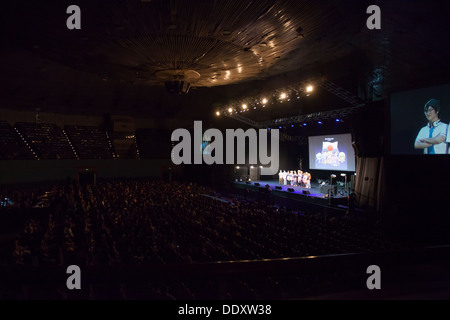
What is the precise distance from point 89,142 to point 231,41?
19894mm

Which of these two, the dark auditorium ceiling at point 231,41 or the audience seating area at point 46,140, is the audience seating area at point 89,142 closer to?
the audience seating area at point 46,140

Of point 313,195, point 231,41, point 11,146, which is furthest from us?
point 11,146

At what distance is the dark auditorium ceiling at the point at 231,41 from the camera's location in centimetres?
457

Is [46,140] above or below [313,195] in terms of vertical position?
above

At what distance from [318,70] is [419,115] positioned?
505 cm

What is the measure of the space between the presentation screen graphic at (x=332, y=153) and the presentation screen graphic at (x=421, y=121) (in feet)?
22.1

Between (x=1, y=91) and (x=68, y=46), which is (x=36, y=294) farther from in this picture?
(x=1, y=91)

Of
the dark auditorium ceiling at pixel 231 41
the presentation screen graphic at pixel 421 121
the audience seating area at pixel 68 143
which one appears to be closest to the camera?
the dark auditorium ceiling at pixel 231 41

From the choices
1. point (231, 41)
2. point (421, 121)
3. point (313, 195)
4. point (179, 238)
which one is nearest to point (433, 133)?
point (421, 121)

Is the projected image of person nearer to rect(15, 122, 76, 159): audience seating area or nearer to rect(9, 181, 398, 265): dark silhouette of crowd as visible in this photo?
rect(9, 181, 398, 265): dark silhouette of crowd

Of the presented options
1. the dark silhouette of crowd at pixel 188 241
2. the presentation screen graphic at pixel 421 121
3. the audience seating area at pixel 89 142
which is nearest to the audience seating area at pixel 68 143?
the audience seating area at pixel 89 142

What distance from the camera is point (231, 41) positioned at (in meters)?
5.59

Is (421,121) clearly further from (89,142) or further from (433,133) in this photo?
(89,142)
